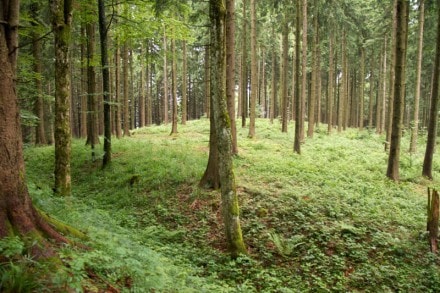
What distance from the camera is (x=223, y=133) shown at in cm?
777

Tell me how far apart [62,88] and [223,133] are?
4205 millimetres

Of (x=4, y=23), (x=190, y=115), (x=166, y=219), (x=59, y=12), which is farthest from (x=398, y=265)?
(x=190, y=115)

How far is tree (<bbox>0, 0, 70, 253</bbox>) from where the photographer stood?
13.0ft

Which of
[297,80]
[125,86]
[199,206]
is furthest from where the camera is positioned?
[125,86]

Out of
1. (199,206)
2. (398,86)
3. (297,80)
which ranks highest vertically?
(297,80)

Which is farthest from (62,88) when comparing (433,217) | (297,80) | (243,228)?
(297,80)

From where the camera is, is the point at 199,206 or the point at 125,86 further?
the point at 125,86

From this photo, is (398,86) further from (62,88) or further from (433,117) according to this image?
→ (62,88)

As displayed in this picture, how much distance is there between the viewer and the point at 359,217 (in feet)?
32.2

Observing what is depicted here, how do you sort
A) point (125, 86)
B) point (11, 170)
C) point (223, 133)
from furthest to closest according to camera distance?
point (125, 86) < point (223, 133) < point (11, 170)

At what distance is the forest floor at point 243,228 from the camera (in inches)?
193

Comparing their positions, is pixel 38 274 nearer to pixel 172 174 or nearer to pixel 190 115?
pixel 172 174

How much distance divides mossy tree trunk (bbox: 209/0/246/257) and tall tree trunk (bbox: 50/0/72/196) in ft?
11.9

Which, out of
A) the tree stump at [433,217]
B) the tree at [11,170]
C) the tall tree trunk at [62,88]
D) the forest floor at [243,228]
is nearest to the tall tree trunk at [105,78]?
the forest floor at [243,228]
